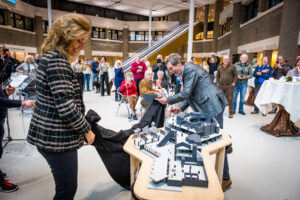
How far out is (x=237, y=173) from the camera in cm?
250

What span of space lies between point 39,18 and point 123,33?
8.82 meters

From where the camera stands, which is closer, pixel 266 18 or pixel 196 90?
Answer: pixel 196 90

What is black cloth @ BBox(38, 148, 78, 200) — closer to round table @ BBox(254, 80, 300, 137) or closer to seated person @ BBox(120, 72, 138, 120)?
seated person @ BBox(120, 72, 138, 120)

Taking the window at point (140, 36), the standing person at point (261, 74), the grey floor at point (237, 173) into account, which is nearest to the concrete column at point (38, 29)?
the window at point (140, 36)

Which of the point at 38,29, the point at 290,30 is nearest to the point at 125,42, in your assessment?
the point at 38,29

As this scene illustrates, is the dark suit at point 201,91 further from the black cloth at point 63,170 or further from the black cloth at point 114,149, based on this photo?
the black cloth at point 63,170

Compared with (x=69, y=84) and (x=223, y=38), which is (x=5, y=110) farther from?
(x=223, y=38)

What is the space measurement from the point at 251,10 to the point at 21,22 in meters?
17.9

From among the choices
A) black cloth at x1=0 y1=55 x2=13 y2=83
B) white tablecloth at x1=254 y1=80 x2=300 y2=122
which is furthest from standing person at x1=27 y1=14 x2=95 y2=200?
white tablecloth at x1=254 y1=80 x2=300 y2=122

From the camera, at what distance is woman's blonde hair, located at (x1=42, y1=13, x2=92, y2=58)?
105cm

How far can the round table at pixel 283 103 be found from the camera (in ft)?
11.7

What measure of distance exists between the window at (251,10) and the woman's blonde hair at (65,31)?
46.9ft

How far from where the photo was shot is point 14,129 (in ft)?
13.2

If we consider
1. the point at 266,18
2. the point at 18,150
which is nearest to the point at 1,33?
the point at 18,150
